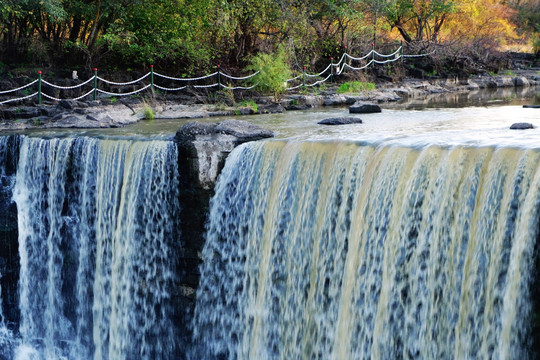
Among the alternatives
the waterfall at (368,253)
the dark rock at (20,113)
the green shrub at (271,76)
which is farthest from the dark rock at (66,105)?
the waterfall at (368,253)

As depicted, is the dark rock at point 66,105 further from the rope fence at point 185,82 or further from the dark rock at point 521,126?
the dark rock at point 521,126

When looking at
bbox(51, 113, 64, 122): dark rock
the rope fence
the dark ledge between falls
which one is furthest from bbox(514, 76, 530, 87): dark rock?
the dark ledge between falls

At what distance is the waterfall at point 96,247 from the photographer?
29.2 feet

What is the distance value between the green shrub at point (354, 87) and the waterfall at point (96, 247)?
10868mm

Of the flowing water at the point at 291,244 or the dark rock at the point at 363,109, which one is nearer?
the flowing water at the point at 291,244

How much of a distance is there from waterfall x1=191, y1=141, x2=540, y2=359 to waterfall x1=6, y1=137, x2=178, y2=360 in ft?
2.77

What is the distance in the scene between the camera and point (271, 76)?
54.1 ft

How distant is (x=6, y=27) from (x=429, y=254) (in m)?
15.1

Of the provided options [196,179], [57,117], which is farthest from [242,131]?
[57,117]

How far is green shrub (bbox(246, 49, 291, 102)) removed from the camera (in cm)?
1648

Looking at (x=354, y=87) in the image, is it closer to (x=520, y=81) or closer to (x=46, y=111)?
(x=520, y=81)

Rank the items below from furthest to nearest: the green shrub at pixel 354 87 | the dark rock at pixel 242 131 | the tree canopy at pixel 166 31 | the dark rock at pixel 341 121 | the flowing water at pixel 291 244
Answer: the green shrub at pixel 354 87
the tree canopy at pixel 166 31
the dark rock at pixel 341 121
the dark rock at pixel 242 131
the flowing water at pixel 291 244

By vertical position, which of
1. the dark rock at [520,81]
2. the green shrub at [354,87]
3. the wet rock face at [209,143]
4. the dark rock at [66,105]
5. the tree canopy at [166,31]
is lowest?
the wet rock face at [209,143]

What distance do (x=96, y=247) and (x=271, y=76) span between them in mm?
8424
